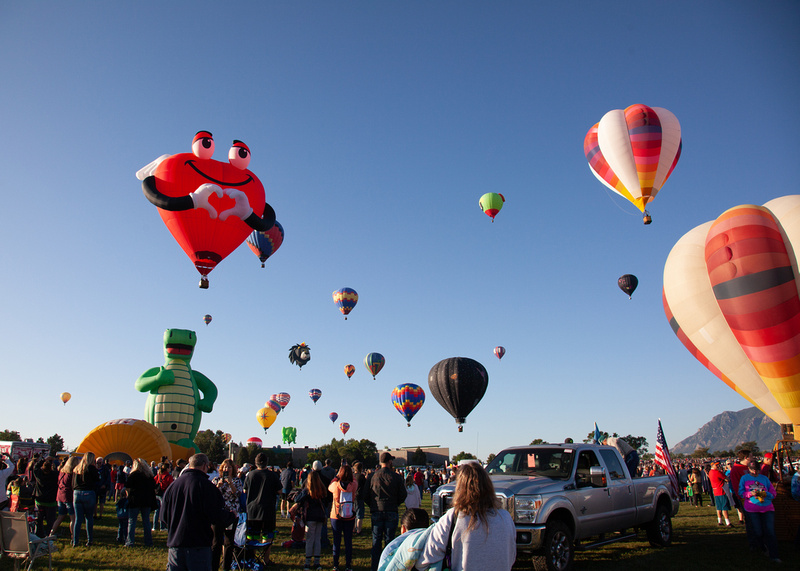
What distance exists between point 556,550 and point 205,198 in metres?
13.5

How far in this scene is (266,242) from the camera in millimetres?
26250

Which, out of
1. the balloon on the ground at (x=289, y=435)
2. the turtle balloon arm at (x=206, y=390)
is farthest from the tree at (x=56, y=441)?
the turtle balloon arm at (x=206, y=390)

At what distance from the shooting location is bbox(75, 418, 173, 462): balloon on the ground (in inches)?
794

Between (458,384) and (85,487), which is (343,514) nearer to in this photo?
(85,487)

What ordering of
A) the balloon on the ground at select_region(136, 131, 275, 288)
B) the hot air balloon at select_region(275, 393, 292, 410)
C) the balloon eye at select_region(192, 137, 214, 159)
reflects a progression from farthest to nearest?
the hot air balloon at select_region(275, 393, 292, 410) < the balloon eye at select_region(192, 137, 214, 159) < the balloon on the ground at select_region(136, 131, 275, 288)

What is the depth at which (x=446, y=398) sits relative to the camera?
26.1m

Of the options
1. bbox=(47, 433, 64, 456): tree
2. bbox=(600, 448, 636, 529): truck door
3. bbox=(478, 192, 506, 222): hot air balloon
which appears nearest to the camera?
bbox=(600, 448, 636, 529): truck door

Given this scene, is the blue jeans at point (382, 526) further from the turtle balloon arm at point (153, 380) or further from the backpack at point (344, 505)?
the turtle balloon arm at point (153, 380)

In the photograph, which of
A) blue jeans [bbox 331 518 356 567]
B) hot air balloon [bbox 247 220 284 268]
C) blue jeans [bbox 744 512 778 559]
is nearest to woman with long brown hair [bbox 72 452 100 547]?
blue jeans [bbox 331 518 356 567]

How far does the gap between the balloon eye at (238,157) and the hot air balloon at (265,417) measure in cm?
4592

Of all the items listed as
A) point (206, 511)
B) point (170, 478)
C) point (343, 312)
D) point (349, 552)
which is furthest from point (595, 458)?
point (343, 312)

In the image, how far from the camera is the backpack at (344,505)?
26.3 ft

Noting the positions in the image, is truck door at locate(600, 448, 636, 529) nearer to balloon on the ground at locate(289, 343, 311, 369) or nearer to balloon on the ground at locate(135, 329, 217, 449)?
balloon on the ground at locate(135, 329, 217, 449)

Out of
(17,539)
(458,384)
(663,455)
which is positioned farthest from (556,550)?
(458,384)
